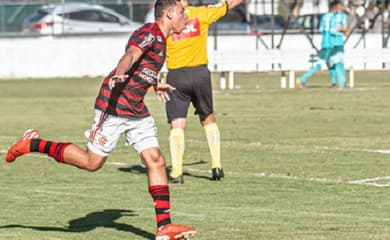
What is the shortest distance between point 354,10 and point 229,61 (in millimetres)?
8096

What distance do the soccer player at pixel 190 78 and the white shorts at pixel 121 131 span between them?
4.06 m

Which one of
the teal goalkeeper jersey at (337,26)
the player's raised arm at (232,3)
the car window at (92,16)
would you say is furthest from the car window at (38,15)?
the player's raised arm at (232,3)

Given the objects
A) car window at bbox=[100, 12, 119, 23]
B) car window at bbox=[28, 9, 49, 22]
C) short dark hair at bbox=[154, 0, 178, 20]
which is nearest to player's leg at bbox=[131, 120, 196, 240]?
short dark hair at bbox=[154, 0, 178, 20]

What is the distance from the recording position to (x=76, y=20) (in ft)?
138

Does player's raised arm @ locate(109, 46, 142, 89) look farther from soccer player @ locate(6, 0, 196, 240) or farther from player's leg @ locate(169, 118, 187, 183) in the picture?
player's leg @ locate(169, 118, 187, 183)

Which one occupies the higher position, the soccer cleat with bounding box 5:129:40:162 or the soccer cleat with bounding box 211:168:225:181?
the soccer cleat with bounding box 5:129:40:162

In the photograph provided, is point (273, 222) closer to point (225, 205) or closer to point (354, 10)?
point (225, 205)

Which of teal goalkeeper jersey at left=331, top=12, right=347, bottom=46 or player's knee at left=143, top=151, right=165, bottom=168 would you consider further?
teal goalkeeper jersey at left=331, top=12, right=347, bottom=46

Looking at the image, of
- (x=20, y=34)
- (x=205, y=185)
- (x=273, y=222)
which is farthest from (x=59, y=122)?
(x=20, y=34)

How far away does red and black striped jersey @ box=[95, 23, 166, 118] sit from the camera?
9711 mm

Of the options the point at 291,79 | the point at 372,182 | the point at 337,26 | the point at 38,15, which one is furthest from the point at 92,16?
the point at 372,182

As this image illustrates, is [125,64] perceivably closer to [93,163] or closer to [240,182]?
[93,163]

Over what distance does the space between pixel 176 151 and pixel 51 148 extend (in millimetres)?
3828

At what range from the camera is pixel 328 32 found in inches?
1174
